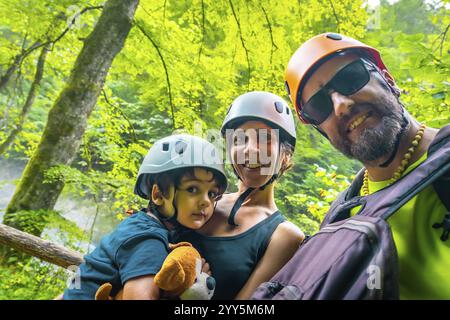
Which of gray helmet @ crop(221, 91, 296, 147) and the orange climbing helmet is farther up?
the orange climbing helmet

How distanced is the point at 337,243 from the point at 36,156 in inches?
170

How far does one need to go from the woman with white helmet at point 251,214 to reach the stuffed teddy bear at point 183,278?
126mm

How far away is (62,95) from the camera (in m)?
4.28

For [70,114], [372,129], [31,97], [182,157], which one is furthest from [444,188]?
[31,97]

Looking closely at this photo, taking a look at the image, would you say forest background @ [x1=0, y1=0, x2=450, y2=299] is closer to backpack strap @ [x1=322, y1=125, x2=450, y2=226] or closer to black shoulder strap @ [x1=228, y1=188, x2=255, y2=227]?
backpack strap @ [x1=322, y1=125, x2=450, y2=226]

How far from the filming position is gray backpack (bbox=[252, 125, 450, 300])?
3.34 feet

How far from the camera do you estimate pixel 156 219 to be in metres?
1.71

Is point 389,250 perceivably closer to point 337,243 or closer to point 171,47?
point 337,243

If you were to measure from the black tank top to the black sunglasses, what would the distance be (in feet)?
2.30

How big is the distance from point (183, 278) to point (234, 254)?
31 centimetres

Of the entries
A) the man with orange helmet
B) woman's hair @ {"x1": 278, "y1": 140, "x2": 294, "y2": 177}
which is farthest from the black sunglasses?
woman's hair @ {"x1": 278, "y1": 140, "x2": 294, "y2": 177}

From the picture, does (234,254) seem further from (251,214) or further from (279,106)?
(279,106)

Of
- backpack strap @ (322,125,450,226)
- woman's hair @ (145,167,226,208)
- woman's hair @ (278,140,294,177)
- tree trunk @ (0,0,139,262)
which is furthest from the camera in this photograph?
tree trunk @ (0,0,139,262)

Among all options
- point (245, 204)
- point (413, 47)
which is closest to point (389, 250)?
point (245, 204)
